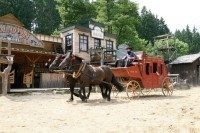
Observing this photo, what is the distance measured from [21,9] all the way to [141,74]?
39.8 meters

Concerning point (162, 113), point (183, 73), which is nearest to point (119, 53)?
point (183, 73)

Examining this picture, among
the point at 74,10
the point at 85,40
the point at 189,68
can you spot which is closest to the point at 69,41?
the point at 85,40

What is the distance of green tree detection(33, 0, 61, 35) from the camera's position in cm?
5294

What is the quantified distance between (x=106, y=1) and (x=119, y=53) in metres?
10.9

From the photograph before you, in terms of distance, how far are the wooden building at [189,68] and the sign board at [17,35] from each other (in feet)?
69.9

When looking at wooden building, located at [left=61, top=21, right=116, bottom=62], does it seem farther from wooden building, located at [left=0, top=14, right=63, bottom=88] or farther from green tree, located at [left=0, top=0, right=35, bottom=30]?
green tree, located at [left=0, top=0, right=35, bottom=30]

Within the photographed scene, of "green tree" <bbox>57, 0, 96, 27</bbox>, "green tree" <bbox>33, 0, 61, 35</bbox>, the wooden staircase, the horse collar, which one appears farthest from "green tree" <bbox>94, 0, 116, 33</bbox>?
A: the horse collar

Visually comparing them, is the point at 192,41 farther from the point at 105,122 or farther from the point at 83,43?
the point at 105,122

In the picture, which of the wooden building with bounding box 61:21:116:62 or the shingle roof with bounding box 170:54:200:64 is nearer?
the wooden building with bounding box 61:21:116:62

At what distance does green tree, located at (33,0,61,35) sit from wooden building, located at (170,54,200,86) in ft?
86.9

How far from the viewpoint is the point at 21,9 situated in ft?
159

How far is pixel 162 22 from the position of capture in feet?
252

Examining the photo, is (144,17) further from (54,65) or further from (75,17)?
(54,65)

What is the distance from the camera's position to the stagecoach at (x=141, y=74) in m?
13.4
